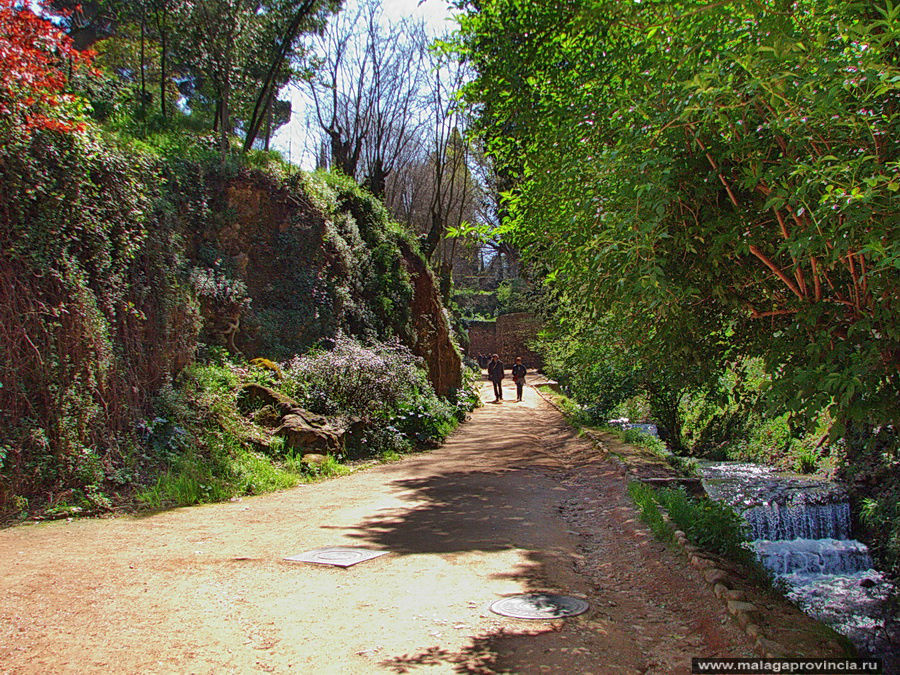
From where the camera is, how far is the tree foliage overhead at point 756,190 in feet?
11.0

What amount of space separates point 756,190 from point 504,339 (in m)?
41.3

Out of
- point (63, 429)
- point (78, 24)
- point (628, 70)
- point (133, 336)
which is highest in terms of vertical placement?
point (78, 24)

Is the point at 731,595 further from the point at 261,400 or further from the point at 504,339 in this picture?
the point at 504,339

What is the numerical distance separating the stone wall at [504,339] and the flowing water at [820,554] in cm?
3169

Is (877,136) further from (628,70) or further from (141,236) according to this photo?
(141,236)

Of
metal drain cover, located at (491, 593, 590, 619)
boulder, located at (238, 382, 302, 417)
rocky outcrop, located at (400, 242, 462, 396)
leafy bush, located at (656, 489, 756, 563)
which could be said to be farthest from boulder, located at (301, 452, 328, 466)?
rocky outcrop, located at (400, 242, 462, 396)

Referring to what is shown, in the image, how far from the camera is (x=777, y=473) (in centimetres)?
1150

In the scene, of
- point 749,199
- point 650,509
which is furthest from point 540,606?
point 749,199

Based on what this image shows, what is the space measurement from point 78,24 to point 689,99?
26921 millimetres

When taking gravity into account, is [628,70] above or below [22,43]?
below

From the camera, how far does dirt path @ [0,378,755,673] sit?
3.62 m

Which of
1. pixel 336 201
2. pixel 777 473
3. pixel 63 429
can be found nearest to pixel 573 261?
pixel 63 429

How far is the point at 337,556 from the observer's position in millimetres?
5652

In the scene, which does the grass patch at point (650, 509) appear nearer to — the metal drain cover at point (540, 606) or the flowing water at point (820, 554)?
the flowing water at point (820, 554)
